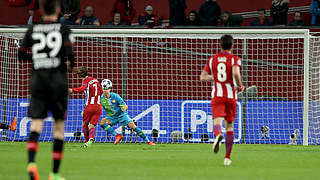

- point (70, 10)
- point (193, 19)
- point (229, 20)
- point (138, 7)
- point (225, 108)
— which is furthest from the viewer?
point (138, 7)

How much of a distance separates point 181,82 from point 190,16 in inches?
86.5

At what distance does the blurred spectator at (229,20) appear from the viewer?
62.5ft

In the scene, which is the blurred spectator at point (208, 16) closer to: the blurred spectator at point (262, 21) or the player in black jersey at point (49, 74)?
the blurred spectator at point (262, 21)

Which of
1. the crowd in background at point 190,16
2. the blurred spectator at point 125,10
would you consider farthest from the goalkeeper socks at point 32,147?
the blurred spectator at point 125,10

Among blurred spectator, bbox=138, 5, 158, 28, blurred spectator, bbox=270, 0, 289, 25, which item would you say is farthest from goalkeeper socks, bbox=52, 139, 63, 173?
blurred spectator, bbox=270, 0, 289, 25

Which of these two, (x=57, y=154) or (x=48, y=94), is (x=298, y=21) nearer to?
(x=48, y=94)

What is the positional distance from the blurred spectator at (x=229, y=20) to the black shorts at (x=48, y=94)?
12481 mm

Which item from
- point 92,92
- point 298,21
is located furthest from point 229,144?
point 298,21

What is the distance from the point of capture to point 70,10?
66.8ft

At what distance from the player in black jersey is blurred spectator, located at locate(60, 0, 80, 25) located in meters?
→ 13.0

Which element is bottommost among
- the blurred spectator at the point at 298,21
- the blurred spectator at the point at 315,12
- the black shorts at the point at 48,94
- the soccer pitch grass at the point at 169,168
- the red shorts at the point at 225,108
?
the soccer pitch grass at the point at 169,168

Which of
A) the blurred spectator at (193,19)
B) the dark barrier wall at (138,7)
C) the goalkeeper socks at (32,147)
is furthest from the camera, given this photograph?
the dark barrier wall at (138,7)

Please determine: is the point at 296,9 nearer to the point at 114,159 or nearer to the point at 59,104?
the point at 114,159

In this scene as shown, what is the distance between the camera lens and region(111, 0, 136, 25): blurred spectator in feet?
66.6
